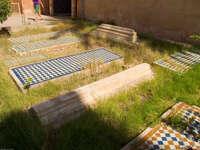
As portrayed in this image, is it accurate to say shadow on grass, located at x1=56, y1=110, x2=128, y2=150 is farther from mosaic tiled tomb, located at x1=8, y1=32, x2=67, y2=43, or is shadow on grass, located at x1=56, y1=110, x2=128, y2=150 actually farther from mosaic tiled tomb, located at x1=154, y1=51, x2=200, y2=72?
mosaic tiled tomb, located at x1=8, y1=32, x2=67, y2=43

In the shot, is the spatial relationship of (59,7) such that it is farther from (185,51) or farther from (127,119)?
(127,119)

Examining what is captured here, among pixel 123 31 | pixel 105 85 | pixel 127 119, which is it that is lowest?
pixel 127 119

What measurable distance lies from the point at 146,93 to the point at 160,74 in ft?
2.45

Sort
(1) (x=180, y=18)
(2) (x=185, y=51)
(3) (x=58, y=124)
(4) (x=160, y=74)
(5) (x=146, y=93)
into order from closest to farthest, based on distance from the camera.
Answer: (3) (x=58, y=124) < (5) (x=146, y=93) < (4) (x=160, y=74) < (2) (x=185, y=51) < (1) (x=180, y=18)

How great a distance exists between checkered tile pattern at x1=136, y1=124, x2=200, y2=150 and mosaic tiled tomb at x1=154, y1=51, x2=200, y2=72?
1.88 meters

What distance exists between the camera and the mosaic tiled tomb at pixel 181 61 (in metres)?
3.76

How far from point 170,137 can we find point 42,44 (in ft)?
14.2

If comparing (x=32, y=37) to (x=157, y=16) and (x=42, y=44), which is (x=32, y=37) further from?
(x=157, y=16)

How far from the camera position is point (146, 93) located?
296 cm

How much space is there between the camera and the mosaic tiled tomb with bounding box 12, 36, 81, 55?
4.65 meters

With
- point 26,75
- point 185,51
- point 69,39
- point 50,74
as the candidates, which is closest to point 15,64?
point 26,75

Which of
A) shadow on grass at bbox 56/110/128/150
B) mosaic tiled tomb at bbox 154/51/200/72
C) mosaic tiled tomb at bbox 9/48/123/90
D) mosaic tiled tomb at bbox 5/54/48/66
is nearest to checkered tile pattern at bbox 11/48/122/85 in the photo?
mosaic tiled tomb at bbox 9/48/123/90

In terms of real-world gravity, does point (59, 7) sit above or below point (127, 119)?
above

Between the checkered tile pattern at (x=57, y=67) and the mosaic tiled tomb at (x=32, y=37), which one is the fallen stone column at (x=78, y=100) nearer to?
the checkered tile pattern at (x=57, y=67)
